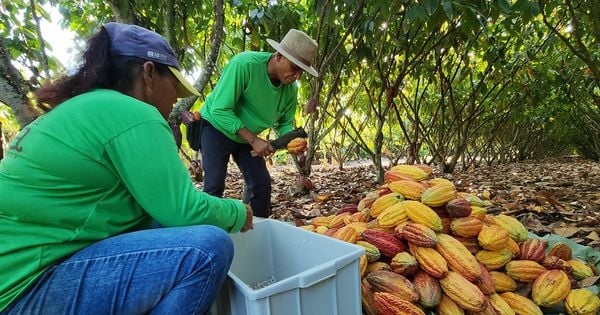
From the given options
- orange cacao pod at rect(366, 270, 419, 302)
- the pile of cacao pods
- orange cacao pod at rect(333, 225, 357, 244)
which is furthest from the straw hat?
orange cacao pod at rect(366, 270, 419, 302)

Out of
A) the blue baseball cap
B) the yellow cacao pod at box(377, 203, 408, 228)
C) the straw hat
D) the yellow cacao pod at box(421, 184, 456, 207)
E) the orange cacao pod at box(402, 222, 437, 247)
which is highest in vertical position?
the straw hat

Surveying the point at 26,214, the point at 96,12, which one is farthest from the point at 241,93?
the point at 96,12

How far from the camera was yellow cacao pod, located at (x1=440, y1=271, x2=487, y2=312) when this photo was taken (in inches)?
50.9

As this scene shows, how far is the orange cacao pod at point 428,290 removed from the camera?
1.33 metres

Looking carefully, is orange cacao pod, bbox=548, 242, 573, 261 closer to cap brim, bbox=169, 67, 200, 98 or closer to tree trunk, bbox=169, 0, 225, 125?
cap brim, bbox=169, 67, 200, 98

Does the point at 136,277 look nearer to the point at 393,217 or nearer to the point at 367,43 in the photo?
the point at 393,217

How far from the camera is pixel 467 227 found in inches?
61.1

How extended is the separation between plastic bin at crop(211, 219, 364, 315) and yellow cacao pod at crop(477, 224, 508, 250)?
0.65 metres

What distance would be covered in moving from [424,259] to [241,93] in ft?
4.54

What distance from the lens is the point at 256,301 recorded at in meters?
0.91

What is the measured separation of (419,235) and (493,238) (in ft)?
1.03

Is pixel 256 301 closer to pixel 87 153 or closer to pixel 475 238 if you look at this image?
pixel 87 153

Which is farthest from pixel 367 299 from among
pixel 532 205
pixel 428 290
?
pixel 532 205

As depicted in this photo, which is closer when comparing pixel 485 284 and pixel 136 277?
pixel 136 277
